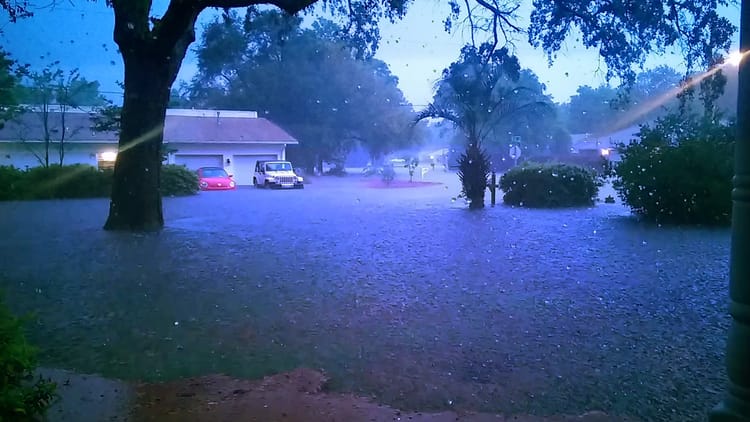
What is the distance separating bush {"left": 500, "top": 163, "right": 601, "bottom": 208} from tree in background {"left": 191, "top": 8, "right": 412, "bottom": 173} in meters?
30.0

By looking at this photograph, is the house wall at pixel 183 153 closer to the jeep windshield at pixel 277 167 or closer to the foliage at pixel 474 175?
the jeep windshield at pixel 277 167

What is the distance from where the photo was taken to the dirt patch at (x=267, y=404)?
4418 millimetres

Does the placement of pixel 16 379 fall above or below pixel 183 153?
below

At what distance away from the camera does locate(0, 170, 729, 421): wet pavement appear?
16.8 feet

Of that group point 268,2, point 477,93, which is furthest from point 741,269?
point 477,93

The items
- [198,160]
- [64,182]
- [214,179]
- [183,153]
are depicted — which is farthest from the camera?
[198,160]

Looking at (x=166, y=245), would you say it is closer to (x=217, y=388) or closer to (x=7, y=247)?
(x=7, y=247)

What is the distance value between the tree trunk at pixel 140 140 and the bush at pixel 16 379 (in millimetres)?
12189

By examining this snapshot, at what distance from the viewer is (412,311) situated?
7.53 m

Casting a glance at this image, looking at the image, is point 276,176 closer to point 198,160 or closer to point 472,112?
point 198,160

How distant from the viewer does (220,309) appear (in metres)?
7.63

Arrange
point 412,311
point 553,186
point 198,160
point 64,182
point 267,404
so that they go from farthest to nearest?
point 198,160
point 64,182
point 553,186
point 412,311
point 267,404

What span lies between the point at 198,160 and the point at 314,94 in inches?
575

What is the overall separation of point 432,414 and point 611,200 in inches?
885
